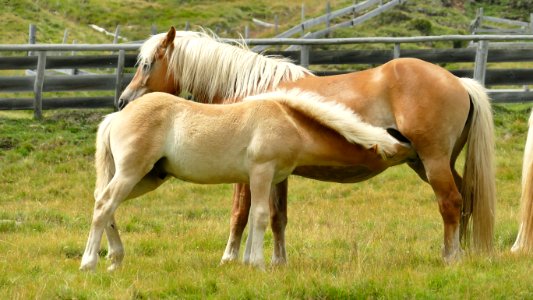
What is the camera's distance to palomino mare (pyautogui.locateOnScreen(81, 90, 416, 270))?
6.98 metres

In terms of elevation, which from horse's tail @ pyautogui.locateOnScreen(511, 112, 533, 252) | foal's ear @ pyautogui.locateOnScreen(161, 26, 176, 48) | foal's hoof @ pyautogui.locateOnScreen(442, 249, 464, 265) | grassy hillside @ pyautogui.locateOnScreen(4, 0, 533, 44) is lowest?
grassy hillside @ pyautogui.locateOnScreen(4, 0, 533, 44)

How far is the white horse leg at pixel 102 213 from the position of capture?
6.98m

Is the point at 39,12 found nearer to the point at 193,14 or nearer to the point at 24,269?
the point at 193,14

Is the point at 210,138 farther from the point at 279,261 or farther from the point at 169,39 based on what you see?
the point at 169,39

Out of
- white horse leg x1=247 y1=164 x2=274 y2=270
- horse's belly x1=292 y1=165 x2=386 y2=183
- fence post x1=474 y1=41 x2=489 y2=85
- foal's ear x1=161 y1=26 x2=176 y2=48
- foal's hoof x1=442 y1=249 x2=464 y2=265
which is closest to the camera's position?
white horse leg x1=247 y1=164 x2=274 y2=270

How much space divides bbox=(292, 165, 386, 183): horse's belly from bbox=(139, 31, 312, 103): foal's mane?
104 centimetres

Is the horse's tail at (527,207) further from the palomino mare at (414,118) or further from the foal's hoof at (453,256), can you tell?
the foal's hoof at (453,256)

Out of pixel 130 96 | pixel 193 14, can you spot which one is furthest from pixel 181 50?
pixel 193 14

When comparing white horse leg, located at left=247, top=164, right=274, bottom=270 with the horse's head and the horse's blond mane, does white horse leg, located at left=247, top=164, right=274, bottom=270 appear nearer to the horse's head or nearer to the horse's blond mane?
the horse's blond mane

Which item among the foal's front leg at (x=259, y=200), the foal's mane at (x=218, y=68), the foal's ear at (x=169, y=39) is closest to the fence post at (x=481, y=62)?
the foal's mane at (x=218, y=68)

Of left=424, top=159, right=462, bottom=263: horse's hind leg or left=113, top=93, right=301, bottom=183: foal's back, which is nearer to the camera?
left=113, top=93, right=301, bottom=183: foal's back

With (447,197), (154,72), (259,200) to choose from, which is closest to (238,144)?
(259,200)

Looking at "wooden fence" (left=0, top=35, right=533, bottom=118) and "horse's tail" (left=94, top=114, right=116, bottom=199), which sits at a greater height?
"horse's tail" (left=94, top=114, right=116, bottom=199)

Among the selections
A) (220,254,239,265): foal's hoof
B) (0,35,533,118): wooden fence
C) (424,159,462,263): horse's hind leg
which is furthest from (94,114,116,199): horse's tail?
(0,35,533,118): wooden fence
